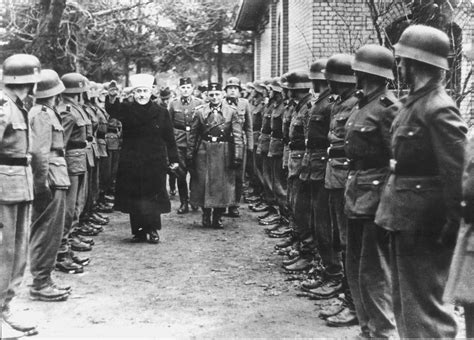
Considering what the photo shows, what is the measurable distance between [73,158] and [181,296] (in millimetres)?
2119

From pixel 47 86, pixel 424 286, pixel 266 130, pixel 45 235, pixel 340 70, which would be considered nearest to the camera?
pixel 424 286

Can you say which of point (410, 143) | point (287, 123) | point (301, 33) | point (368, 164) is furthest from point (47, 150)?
point (301, 33)

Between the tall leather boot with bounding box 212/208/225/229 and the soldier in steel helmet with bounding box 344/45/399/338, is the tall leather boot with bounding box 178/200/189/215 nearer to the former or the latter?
the tall leather boot with bounding box 212/208/225/229

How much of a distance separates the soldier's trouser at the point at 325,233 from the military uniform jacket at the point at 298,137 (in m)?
1.05

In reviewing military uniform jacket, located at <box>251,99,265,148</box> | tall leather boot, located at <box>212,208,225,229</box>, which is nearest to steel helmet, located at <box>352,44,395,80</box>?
tall leather boot, located at <box>212,208,225,229</box>

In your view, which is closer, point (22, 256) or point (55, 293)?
point (22, 256)

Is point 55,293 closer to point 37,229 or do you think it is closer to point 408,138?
point 37,229

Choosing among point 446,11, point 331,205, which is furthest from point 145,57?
point 331,205

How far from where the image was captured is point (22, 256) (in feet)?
17.4

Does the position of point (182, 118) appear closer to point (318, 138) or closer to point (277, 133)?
point (277, 133)

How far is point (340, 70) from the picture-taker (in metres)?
5.80

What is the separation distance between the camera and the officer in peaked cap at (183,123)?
1159 cm

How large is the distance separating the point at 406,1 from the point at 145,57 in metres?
18.3

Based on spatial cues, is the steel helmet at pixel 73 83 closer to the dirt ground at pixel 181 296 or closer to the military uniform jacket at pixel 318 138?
the dirt ground at pixel 181 296
